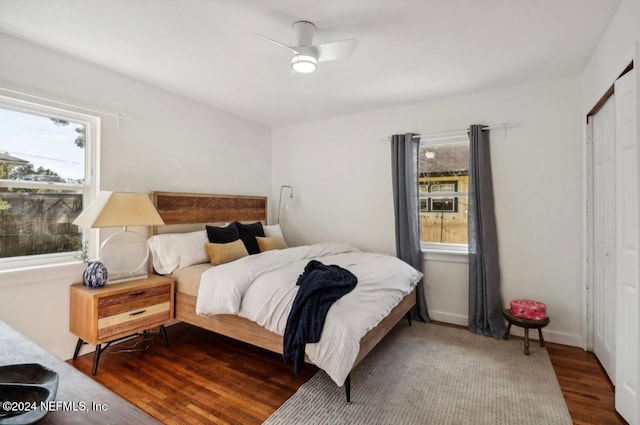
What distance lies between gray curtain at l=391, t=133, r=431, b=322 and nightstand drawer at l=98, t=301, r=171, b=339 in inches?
102

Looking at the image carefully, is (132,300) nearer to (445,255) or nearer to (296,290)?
(296,290)

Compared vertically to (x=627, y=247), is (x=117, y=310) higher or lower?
lower

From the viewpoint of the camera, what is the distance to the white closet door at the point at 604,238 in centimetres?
240

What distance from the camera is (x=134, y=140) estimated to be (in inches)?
125

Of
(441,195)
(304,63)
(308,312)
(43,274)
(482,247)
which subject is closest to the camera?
(308,312)

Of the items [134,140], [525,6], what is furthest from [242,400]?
[525,6]

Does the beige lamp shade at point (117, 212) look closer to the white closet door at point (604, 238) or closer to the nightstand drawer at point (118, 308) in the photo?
the nightstand drawer at point (118, 308)

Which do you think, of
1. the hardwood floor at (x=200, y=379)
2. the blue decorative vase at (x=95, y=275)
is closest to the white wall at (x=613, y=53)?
the hardwood floor at (x=200, y=379)

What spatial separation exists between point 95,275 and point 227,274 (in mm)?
1102

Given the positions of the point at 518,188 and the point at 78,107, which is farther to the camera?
the point at 518,188

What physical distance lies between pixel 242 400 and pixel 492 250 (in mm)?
2753

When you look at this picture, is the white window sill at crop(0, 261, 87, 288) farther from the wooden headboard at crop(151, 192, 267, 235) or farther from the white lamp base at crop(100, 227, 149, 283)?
the wooden headboard at crop(151, 192, 267, 235)

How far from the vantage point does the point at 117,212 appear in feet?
8.52

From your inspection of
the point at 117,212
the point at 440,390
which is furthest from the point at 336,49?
the point at 440,390
